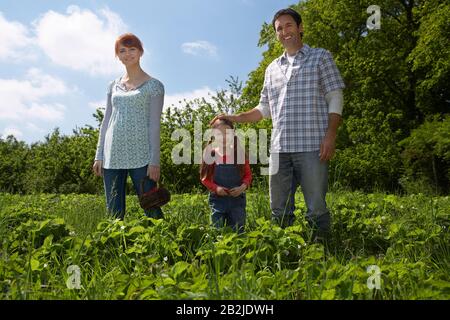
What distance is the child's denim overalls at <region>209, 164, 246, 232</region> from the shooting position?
4348 mm

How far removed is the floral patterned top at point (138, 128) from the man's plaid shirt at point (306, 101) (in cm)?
103

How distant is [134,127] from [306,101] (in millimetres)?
1447

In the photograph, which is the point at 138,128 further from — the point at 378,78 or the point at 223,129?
the point at 378,78

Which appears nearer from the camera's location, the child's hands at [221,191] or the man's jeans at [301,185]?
the man's jeans at [301,185]

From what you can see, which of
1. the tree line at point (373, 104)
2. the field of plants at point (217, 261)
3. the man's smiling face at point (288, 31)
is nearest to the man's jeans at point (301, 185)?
the field of plants at point (217, 261)

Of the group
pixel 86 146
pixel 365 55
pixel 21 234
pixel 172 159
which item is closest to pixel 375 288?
pixel 21 234

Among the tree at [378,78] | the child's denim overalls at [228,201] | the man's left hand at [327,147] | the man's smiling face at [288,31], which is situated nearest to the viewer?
the man's left hand at [327,147]

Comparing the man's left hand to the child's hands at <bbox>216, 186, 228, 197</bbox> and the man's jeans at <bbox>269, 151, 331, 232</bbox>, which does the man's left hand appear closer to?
the man's jeans at <bbox>269, 151, 331, 232</bbox>

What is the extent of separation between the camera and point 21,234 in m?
3.82

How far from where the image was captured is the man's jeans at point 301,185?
4027 mm

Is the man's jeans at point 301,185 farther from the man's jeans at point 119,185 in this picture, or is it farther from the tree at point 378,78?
the tree at point 378,78

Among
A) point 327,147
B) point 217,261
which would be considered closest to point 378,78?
point 327,147

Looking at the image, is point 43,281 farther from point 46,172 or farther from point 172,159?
point 46,172

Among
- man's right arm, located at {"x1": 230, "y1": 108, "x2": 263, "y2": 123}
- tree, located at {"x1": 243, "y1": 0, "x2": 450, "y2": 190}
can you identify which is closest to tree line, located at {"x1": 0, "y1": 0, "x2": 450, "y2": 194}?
tree, located at {"x1": 243, "y1": 0, "x2": 450, "y2": 190}
